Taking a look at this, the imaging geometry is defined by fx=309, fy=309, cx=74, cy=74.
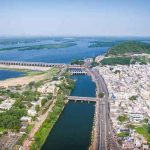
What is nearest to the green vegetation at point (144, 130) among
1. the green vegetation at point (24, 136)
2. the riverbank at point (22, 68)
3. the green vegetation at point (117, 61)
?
the green vegetation at point (24, 136)

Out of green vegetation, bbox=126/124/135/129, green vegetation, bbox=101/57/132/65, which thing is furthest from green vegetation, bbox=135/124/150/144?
green vegetation, bbox=101/57/132/65

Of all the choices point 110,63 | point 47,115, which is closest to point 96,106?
point 47,115

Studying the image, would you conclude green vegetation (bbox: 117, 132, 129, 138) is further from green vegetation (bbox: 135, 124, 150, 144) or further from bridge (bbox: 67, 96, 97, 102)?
bridge (bbox: 67, 96, 97, 102)

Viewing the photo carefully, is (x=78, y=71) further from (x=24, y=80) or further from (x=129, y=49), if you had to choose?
(x=129, y=49)

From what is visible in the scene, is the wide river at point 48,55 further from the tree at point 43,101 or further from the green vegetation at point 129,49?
the tree at point 43,101

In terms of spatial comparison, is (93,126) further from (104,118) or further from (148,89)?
(148,89)
